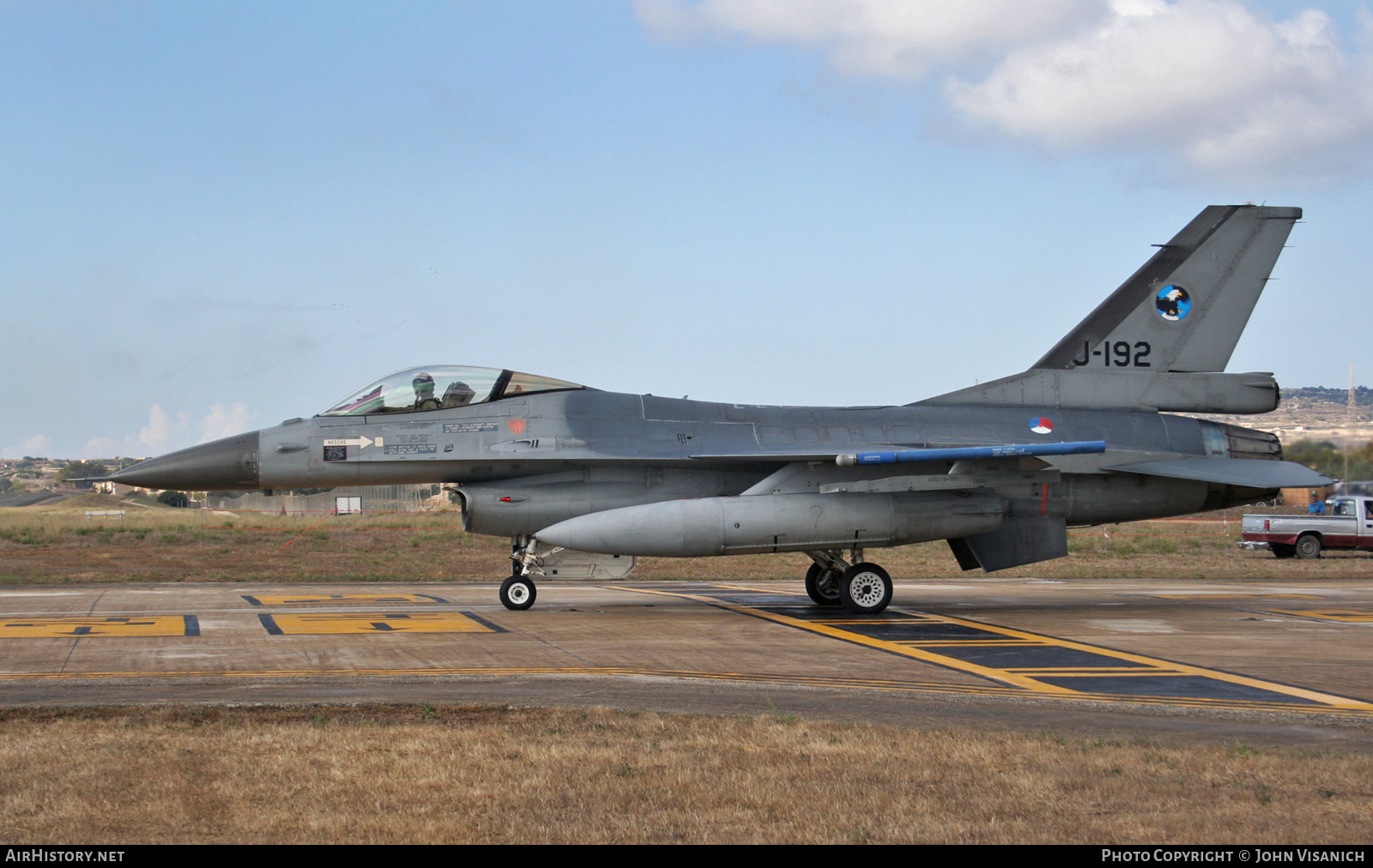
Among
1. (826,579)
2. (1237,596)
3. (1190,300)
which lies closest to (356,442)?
(826,579)

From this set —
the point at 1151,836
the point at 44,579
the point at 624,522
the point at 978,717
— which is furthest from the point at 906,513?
the point at 44,579

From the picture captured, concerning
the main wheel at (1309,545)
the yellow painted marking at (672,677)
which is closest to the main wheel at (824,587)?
the yellow painted marking at (672,677)

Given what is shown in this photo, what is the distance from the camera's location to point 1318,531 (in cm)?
2984

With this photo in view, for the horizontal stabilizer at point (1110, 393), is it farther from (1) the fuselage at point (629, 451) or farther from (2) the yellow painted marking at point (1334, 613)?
(2) the yellow painted marking at point (1334, 613)

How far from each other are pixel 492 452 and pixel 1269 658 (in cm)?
981

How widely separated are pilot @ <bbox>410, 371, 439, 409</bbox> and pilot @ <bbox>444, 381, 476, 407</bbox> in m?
0.17

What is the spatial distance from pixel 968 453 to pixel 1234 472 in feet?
14.8

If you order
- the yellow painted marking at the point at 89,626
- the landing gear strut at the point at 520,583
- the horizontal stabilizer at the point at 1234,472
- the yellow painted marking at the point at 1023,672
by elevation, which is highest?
the horizontal stabilizer at the point at 1234,472

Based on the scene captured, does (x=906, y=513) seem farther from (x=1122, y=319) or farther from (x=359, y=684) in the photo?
(x=359, y=684)

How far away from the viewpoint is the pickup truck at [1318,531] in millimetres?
29656

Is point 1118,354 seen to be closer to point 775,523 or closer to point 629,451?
point 775,523

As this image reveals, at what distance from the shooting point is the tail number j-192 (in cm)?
1689

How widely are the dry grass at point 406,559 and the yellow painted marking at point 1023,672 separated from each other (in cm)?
994

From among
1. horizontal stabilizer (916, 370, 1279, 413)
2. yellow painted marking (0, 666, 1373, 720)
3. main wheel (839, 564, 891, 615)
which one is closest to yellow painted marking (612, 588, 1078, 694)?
yellow painted marking (0, 666, 1373, 720)
